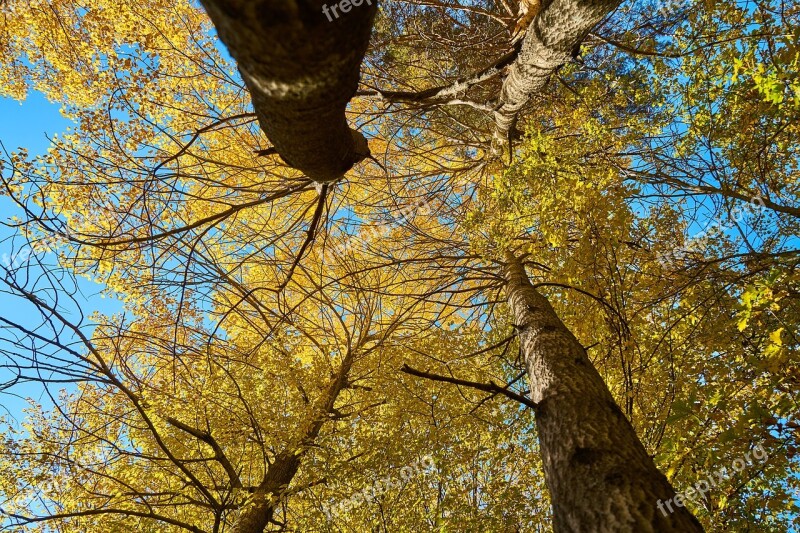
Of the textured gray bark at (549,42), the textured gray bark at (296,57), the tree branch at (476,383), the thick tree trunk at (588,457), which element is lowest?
the thick tree trunk at (588,457)

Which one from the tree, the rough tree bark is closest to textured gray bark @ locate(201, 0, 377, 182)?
the tree

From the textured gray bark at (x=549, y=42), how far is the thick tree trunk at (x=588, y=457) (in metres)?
2.21

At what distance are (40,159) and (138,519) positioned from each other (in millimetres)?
4170

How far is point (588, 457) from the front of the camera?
179 centimetres

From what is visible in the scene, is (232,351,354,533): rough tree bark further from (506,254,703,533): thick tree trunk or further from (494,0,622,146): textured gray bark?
(494,0,622,146): textured gray bark

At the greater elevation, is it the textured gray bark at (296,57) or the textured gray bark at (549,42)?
the textured gray bark at (549,42)

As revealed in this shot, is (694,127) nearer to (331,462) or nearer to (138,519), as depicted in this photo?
(331,462)

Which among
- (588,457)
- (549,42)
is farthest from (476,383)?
(549,42)

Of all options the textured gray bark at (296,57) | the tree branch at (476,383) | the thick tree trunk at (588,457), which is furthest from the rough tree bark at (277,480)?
the textured gray bark at (296,57)

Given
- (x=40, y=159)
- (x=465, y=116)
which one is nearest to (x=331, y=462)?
(x=40, y=159)

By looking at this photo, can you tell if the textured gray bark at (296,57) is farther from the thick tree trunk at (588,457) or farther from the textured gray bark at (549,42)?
the textured gray bark at (549,42)

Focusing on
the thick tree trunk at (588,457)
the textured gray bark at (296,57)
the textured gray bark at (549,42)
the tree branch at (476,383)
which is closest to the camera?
the textured gray bark at (296,57)

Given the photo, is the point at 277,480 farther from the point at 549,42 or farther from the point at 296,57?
the point at 549,42

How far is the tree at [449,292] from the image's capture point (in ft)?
8.50
